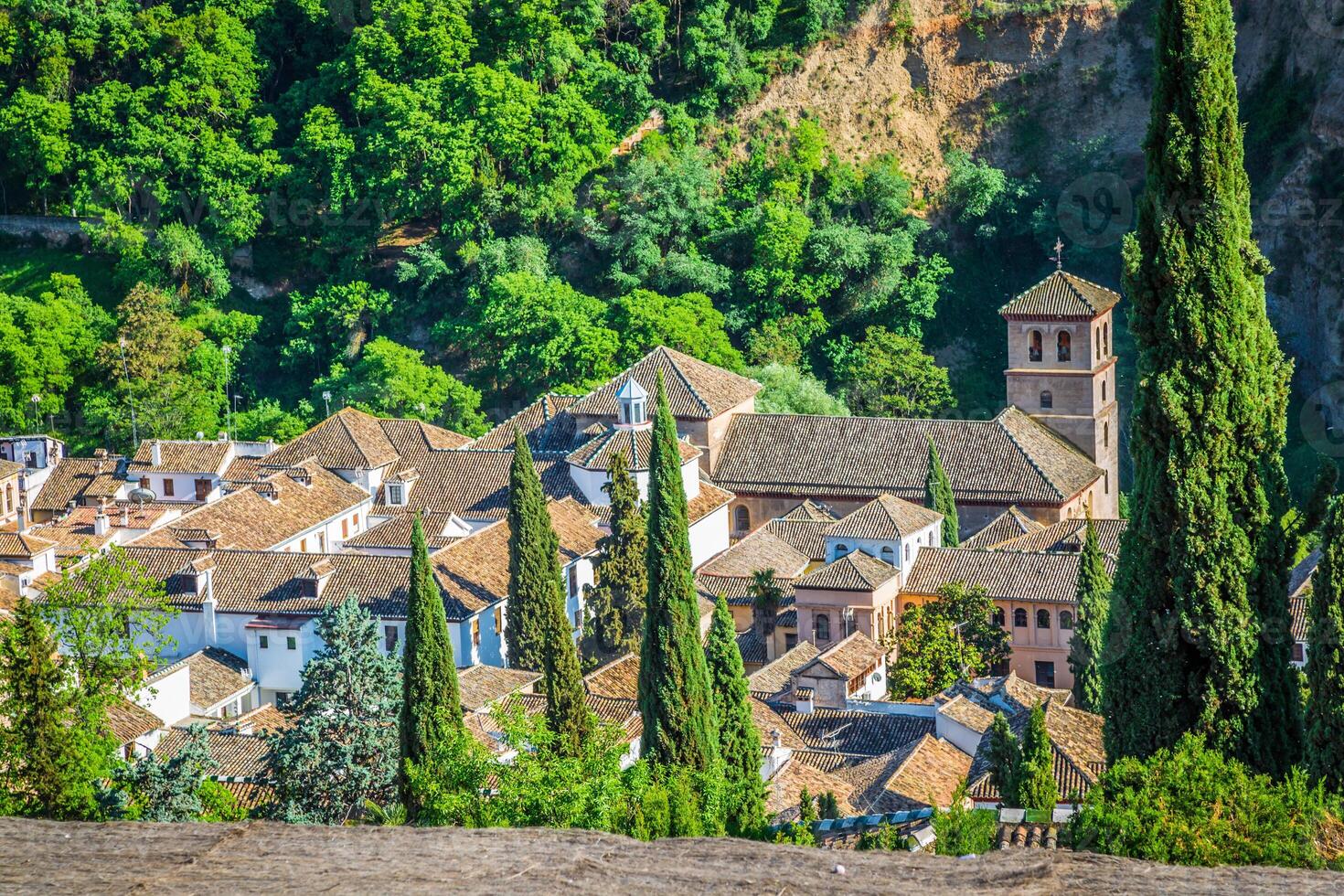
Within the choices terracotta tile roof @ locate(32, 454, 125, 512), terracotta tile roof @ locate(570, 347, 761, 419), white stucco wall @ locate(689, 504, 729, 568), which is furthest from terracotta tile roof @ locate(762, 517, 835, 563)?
terracotta tile roof @ locate(32, 454, 125, 512)

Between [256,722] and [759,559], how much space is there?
14.4 metres

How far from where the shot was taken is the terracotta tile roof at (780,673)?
1608 inches

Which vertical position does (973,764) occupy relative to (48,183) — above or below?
below

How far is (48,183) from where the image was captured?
72.4 meters

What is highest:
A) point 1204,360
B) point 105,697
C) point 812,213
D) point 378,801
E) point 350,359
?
point 812,213

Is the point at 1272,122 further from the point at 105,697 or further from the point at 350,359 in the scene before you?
the point at 105,697

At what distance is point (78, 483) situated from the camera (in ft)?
Result: 191

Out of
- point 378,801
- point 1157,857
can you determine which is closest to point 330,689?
point 378,801

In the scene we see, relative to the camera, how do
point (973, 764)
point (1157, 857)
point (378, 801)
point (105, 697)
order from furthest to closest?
point (973, 764)
point (378, 801)
point (105, 697)
point (1157, 857)

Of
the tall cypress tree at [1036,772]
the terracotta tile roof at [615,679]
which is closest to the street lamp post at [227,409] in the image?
the terracotta tile roof at [615,679]

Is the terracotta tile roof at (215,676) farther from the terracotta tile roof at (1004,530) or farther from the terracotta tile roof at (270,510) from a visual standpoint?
the terracotta tile roof at (1004,530)

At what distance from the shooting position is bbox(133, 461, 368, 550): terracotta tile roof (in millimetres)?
48719

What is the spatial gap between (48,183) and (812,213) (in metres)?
28.4

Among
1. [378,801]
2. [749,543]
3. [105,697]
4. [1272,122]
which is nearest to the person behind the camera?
[105,697]
